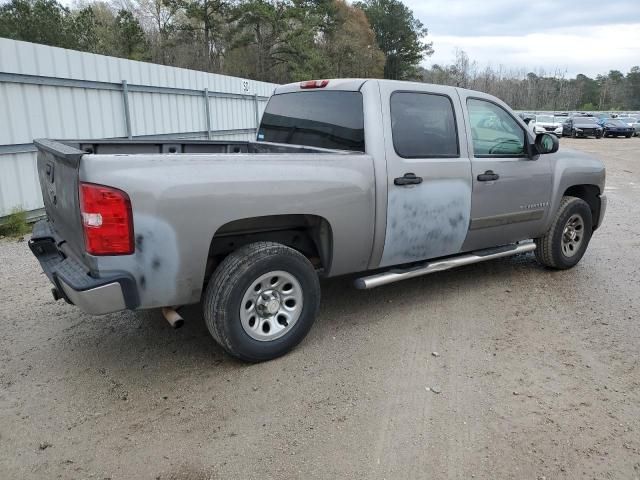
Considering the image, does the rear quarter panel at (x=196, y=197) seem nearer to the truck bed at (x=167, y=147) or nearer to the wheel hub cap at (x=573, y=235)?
the truck bed at (x=167, y=147)

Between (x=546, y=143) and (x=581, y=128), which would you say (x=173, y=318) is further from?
(x=581, y=128)

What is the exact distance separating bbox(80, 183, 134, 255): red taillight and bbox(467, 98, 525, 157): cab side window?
121 inches

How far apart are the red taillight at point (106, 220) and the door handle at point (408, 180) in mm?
2005

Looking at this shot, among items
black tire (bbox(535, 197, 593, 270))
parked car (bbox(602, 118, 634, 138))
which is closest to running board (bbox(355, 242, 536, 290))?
black tire (bbox(535, 197, 593, 270))

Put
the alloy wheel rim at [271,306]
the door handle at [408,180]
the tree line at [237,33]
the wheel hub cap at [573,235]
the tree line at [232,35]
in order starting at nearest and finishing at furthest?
the alloy wheel rim at [271,306] → the door handle at [408,180] → the wheel hub cap at [573,235] → the tree line at [237,33] → the tree line at [232,35]

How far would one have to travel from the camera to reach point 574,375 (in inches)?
139

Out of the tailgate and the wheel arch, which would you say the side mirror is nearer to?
the wheel arch

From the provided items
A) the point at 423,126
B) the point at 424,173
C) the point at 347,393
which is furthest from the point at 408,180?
the point at 347,393

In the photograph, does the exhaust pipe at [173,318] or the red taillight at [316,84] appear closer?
the exhaust pipe at [173,318]

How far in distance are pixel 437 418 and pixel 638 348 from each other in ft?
6.48

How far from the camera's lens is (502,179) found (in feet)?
15.5

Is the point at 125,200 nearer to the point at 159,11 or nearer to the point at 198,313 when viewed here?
the point at 198,313

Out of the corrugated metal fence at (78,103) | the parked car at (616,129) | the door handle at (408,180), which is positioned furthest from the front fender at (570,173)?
the parked car at (616,129)

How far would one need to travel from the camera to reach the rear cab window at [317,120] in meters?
4.04
